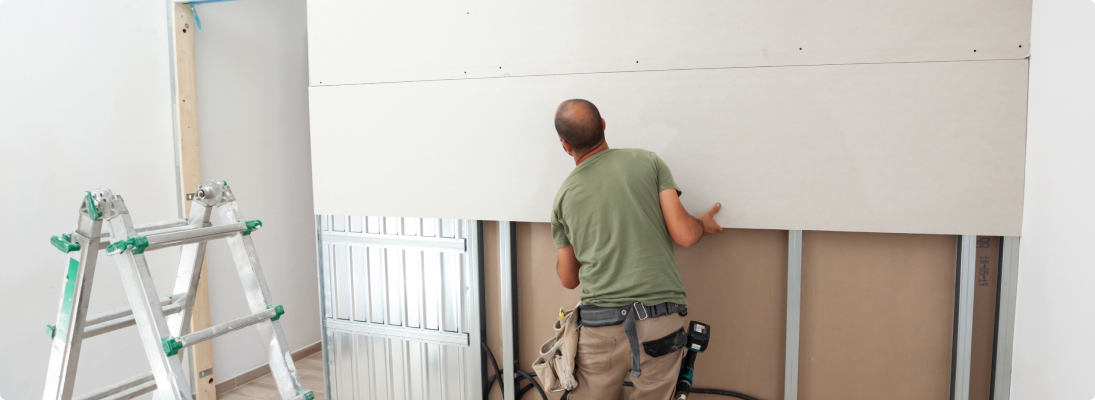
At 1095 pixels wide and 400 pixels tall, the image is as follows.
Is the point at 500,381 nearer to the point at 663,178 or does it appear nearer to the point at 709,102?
the point at 663,178

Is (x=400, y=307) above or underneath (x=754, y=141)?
underneath

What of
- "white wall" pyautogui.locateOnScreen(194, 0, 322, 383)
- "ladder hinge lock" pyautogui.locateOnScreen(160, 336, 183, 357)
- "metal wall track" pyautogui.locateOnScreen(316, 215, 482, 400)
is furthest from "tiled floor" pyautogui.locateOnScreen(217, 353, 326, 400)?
"ladder hinge lock" pyautogui.locateOnScreen(160, 336, 183, 357)

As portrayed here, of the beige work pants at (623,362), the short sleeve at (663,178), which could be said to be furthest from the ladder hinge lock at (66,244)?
the short sleeve at (663,178)

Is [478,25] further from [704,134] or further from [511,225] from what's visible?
[704,134]

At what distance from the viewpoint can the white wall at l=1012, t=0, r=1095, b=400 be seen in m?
1.36

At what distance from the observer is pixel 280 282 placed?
11.9 feet

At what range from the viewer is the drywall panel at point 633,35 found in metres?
1.79

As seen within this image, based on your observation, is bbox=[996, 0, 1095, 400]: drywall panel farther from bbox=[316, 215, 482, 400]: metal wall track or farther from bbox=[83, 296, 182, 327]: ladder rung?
bbox=[83, 296, 182, 327]: ladder rung

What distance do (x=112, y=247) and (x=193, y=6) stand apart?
2027 mm

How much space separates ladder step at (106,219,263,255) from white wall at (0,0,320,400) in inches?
47.8

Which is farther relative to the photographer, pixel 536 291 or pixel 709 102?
pixel 536 291

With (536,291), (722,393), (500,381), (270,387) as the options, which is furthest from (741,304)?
(270,387)

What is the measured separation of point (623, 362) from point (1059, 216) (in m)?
1.30

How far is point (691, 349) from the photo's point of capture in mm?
1858
